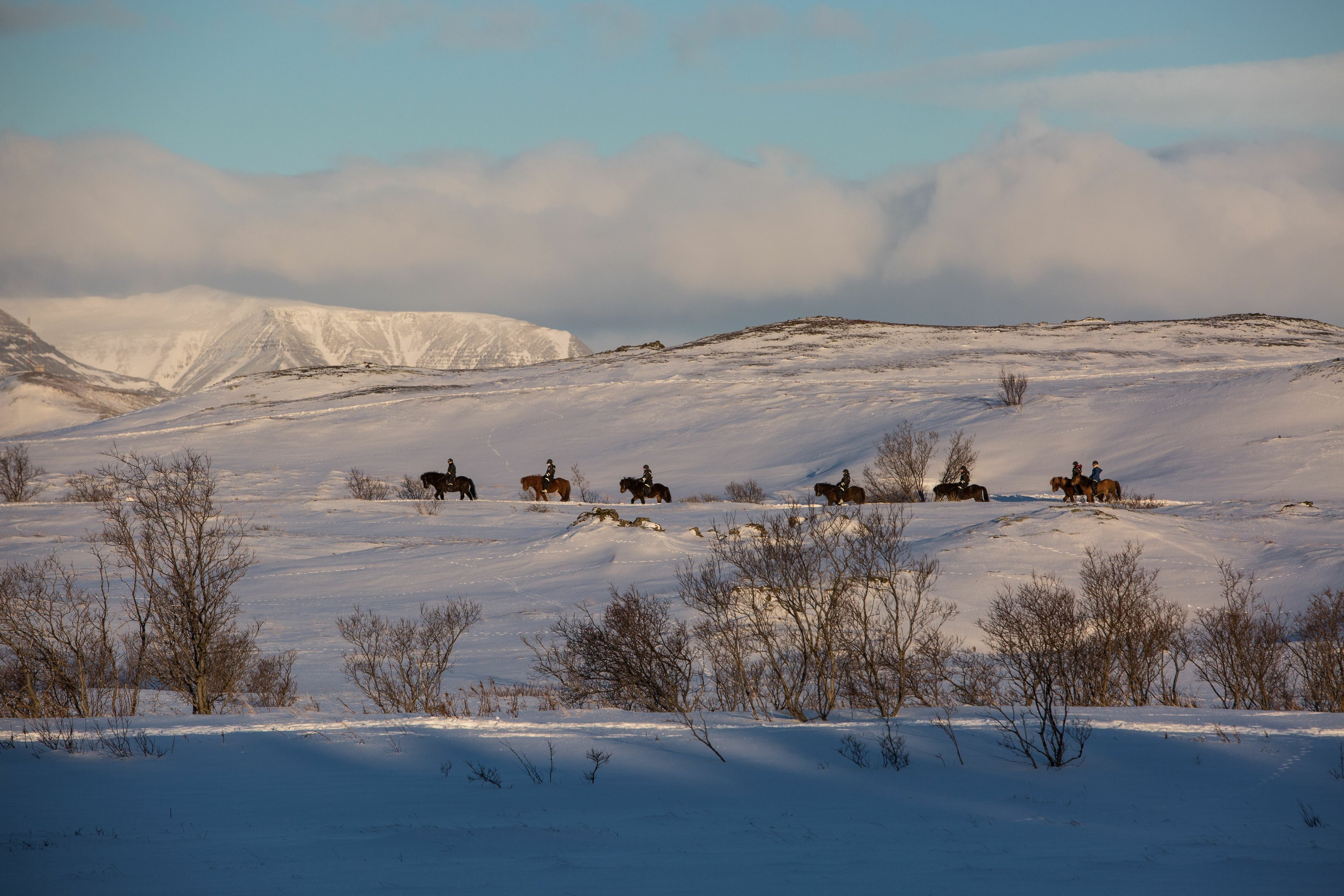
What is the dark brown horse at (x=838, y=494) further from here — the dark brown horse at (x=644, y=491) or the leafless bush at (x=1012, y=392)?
the leafless bush at (x=1012, y=392)

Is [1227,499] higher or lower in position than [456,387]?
lower

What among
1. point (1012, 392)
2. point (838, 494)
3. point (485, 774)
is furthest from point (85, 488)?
point (1012, 392)

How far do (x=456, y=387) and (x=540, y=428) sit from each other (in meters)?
19.9

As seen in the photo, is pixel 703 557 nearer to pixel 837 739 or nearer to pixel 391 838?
pixel 837 739

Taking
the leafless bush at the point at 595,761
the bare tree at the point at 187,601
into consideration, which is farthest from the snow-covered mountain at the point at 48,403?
the leafless bush at the point at 595,761

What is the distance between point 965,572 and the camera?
24.5 m

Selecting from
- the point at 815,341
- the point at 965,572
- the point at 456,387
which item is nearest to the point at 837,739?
the point at 965,572

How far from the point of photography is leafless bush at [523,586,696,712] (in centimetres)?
1398

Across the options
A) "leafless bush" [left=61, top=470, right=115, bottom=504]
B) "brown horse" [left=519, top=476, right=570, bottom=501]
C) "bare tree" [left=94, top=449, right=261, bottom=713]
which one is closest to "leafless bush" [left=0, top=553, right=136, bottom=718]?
"bare tree" [left=94, top=449, right=261, bottom=713]

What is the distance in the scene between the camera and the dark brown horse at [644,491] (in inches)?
1540

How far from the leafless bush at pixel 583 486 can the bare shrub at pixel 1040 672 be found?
24860 millimetres

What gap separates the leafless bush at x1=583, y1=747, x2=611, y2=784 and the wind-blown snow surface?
5.5 inches

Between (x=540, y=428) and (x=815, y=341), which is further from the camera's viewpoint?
(x=815, y=341)

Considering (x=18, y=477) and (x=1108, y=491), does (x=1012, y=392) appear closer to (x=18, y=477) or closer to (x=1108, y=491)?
(x=1108, y=491)
